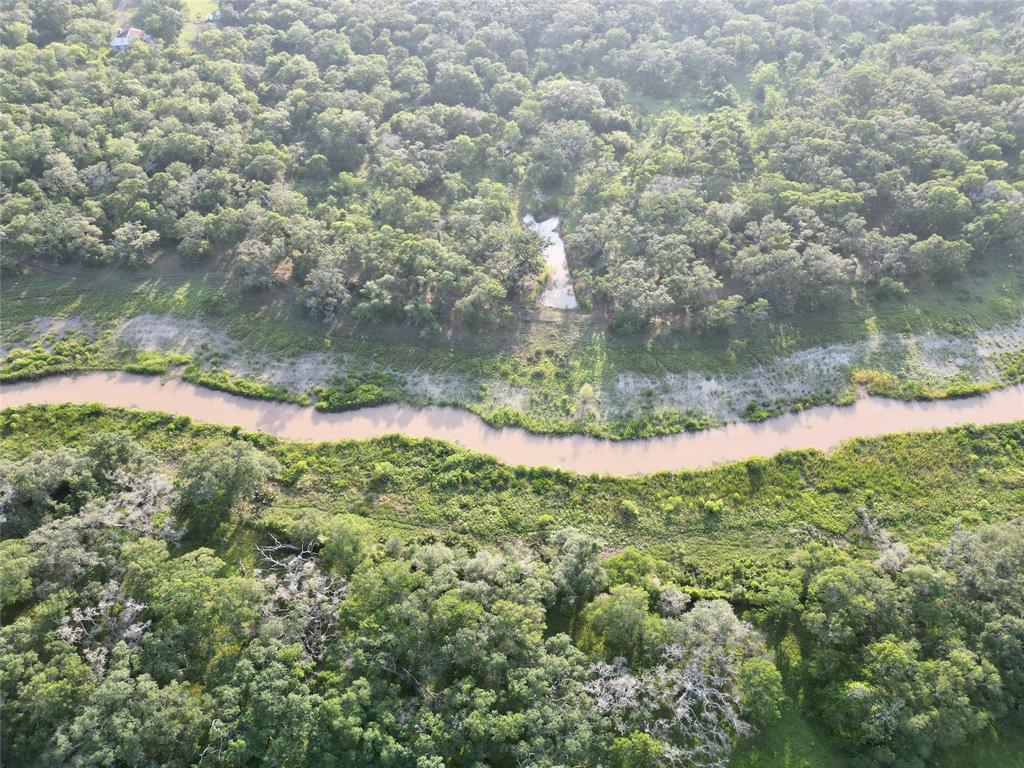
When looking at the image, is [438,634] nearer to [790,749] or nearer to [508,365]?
[790,749]

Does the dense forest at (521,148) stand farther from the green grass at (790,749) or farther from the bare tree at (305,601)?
the green grass at (790,749)

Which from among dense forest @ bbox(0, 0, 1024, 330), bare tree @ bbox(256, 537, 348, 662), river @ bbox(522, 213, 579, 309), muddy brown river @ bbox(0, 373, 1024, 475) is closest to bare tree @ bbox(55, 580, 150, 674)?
bare tree @ bbox(256, 537, 348, 662)

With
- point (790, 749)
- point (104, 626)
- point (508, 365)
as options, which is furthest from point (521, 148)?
point (790, 749)

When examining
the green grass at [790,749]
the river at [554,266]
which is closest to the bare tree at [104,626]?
the green grass at [790,749]

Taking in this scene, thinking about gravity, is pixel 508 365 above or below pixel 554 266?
below

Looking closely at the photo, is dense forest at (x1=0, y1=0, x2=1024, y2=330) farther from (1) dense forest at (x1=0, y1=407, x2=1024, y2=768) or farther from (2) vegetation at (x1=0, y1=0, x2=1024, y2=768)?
(1) dense forest at (x1=0, y1=407, x2=1024, y2=768)

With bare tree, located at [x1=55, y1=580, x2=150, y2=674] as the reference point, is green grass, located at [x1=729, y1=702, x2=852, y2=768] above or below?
below
